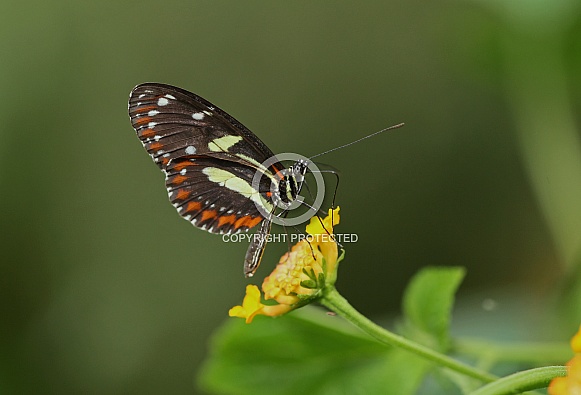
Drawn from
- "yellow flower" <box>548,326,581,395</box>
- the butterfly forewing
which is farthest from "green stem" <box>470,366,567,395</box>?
the butterfly forewing

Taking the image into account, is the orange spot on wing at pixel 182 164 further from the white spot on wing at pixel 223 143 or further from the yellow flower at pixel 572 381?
the yellow flower at pixel 572 381

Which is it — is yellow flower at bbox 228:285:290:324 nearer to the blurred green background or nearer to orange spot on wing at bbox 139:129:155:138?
orange spot on wing at bbox 139:129:155:138

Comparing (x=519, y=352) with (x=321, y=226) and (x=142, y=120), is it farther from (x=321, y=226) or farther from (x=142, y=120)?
(x=142, y=120)

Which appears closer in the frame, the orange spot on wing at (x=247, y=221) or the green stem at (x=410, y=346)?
the green stem at (x=410, y=346)

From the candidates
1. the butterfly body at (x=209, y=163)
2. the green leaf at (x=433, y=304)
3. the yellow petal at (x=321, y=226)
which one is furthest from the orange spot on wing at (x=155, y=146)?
the green leaf at (x=433, y=304)

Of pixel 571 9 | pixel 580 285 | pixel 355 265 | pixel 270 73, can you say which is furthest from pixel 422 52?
pixel 580 285

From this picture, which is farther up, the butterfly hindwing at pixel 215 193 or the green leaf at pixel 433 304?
the butterfly hindwing at pixel 215 193

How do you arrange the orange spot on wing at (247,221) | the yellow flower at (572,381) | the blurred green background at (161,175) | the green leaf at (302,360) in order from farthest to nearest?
1. the blurred green background at (161,175)
2. the green leaf at (302,360)
3. the orange spot on wing at (247,221)
4. the yellow flower at (572,381)
